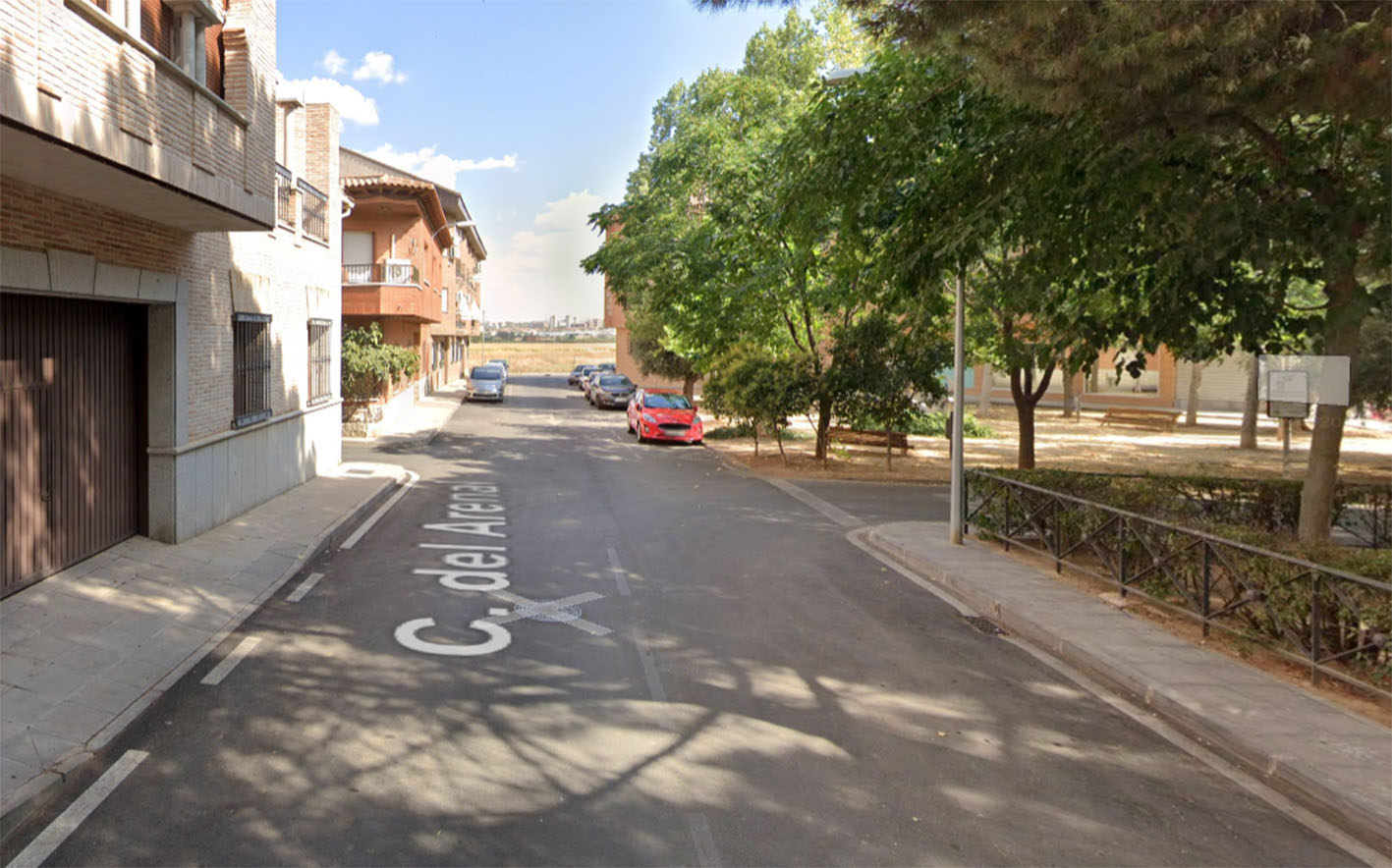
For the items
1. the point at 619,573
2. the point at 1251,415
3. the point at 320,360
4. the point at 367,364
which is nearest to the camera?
the point at 619,573

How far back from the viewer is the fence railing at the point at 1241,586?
6262mm

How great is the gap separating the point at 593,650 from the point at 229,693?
2.45m

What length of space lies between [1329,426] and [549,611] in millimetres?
7165

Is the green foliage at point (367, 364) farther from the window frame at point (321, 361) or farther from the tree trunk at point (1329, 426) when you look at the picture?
the tree trunk at point (1329, 426)

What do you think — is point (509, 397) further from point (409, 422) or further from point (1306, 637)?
point (1306, 637)

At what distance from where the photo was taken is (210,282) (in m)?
11.0

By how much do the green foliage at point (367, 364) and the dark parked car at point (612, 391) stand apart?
14220mm

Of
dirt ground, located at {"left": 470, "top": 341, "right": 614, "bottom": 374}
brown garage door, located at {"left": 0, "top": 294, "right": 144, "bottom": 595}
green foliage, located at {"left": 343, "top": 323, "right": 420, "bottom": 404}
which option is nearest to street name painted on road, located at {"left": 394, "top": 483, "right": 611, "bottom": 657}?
brown garage door, located at {"left": 0, "top": 294, "right": 144, "bottom": 595}

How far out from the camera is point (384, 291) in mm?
29797

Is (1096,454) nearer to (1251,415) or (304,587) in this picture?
(1251,415)

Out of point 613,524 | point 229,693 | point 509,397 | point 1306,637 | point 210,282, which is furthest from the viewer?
point 509,397

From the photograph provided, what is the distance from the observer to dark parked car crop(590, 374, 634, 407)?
39.6 metres

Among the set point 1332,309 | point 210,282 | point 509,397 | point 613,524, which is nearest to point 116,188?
point 210,282

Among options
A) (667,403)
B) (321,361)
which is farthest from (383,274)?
(321,361)
